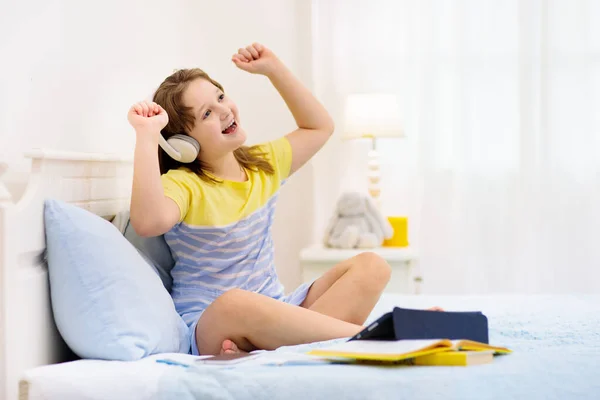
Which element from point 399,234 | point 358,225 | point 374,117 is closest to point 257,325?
point 358,225

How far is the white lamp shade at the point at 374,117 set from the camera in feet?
10.4

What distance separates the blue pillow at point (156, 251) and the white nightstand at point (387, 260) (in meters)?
1.12

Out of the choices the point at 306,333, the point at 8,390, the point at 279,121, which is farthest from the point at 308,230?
the point at 8,390

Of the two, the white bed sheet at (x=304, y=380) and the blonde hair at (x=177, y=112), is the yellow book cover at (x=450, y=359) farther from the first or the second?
the blonde hair at (x=177, y=112)

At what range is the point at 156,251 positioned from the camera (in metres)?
1.72

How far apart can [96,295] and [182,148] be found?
48 centimetres

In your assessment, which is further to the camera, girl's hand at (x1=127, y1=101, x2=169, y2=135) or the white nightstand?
the white nightstand

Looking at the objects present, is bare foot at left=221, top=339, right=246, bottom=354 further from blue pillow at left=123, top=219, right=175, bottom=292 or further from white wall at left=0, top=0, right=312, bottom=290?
white wall at left=0, top=0, right=312, bottom=290

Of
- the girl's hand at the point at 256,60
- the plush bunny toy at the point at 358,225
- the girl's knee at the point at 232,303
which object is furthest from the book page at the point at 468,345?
the plush bunny toy at the point at 358,225

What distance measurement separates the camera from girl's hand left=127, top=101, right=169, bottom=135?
4.88 ft

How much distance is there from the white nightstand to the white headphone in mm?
1190

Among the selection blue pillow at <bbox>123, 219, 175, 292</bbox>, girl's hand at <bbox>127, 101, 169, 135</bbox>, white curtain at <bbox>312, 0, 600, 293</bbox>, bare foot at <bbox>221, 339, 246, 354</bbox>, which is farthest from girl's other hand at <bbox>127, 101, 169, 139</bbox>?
white curtain at <bbox>312, 0, 600, 293</bbox>

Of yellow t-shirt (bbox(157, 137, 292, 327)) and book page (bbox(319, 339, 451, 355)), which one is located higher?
yellow t-shirt (bbox(157, 137, 292, 327))

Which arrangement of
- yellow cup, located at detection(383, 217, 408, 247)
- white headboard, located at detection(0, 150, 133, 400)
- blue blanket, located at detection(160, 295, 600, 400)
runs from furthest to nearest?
1. yellow cup, located at detection(383, 217, 408, 247)
2. white headboard, located at detection(0, 150, 133, 400)
3. blue blanket, located at detection(160, 295, 600, 400)
